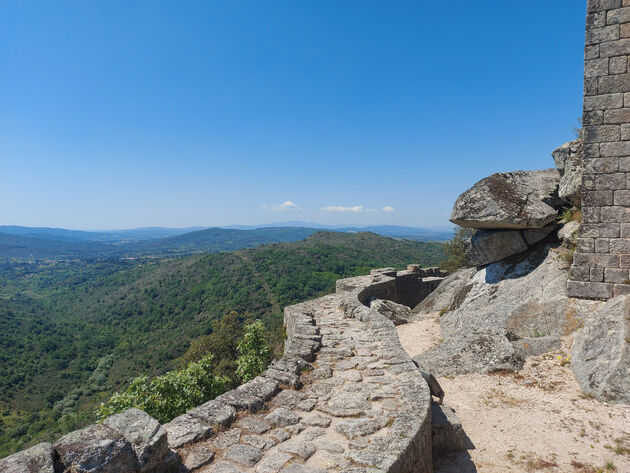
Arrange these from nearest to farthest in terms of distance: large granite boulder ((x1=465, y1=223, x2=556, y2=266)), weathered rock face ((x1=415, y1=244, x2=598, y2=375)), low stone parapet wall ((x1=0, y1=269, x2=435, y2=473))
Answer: low stone parapet wall ((x1=0, y1=269, x2=435, y2=473)), weathered rock face ((x1=415, y1=244, x2=598, y2=375)), large granite boulder ((x1=465, y1=223, x2=556, y2=266))

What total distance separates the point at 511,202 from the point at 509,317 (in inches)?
155

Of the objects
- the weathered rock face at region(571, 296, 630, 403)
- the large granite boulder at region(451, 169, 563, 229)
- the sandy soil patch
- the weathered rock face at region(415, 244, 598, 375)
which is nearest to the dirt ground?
the weathered rock face at region(571, 296, 630, 403)

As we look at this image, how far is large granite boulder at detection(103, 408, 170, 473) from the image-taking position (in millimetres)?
2902

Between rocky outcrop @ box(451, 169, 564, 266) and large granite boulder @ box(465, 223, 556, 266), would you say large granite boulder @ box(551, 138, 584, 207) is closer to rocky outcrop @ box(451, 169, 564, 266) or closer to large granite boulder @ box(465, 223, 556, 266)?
rocky outcrop @ box(451, 169, 564, 266)

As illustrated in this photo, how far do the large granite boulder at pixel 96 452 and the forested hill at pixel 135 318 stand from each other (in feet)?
Result: 105

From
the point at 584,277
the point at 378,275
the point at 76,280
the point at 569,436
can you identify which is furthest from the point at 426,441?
the point at 76,280

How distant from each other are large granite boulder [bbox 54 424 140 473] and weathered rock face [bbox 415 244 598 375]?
5.74m

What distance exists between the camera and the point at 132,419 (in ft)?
10.7

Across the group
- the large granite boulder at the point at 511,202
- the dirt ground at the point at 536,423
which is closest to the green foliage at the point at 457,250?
the large granite boulder at the point at 511,202

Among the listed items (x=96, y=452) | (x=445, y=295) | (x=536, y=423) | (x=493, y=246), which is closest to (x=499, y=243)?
(x=493, y=246)

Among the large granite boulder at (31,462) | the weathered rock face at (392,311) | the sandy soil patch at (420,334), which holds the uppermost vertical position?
the large granite boulder at (31,462)

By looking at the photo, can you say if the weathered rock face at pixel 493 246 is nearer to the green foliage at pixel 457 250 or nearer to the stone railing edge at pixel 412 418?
the stone railing edge at pixel 412 418

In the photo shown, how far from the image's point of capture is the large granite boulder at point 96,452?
259 cm

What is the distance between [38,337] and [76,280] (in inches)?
3021
